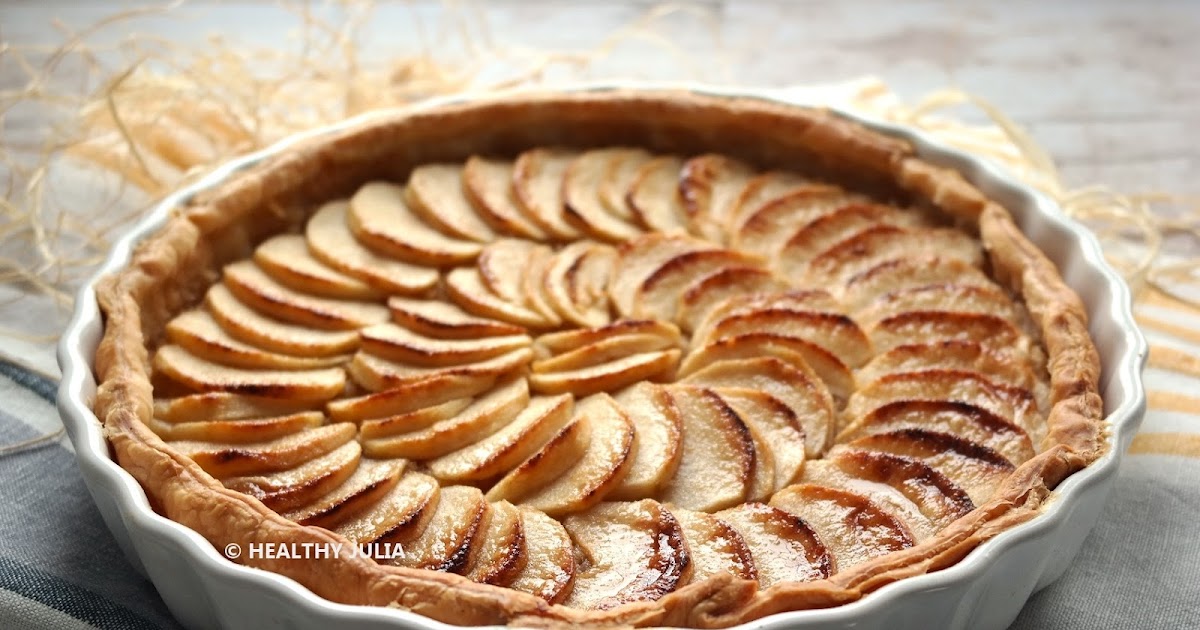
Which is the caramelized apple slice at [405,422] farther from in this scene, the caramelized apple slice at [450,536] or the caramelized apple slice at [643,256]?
the caramelized apple slice at [643,256]

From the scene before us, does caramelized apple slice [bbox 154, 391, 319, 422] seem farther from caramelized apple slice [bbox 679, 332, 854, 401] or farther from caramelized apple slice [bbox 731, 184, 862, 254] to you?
caramelized apple slice [bbox 731, 184, 862, 254]

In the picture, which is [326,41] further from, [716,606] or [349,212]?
[716,606]

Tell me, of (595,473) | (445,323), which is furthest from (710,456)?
(445,323)

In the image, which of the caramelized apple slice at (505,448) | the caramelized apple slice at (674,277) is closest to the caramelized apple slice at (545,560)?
the caramelized apple slice at (505,448)

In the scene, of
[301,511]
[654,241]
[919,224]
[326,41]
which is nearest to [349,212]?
[654,241]

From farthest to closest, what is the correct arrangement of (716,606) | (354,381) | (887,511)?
1. (354,381)
2. (887,511)
3. (716,606)

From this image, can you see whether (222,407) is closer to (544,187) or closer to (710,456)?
(710,456)

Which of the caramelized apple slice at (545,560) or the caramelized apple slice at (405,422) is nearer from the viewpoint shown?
the caramelized apple slice at (545,560)
